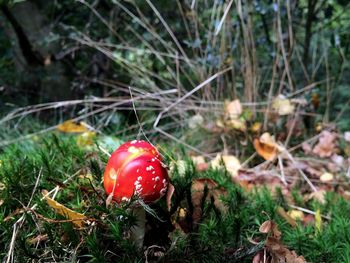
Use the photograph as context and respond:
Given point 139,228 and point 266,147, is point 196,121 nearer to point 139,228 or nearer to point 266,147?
point 266,147

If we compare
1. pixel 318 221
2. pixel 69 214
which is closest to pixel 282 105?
pixel 318 221

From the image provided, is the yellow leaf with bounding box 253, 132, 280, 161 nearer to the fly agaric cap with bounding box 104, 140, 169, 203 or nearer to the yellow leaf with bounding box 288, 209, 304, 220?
the yellow leaf with bounding box 288, 209, 304, 220

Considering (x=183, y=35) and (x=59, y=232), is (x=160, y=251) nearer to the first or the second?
(x=59, y=232)

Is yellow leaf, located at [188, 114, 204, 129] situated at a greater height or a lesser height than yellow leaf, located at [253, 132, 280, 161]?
greater

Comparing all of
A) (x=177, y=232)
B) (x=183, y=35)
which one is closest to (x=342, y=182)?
(x=177, y=232)

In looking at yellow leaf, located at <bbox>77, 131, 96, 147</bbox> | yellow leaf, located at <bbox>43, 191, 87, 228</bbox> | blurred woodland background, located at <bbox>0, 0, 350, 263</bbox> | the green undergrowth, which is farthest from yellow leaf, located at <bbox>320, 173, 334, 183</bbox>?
yellow leaf, located at <bbox>43, 191, 87, 228</bbox>

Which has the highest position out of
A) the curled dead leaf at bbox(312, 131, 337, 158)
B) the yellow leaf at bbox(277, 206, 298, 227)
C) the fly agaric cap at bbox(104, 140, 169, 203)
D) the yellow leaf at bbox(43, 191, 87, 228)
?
the fly agaric cap at bbox(104, 140, 169, 203)

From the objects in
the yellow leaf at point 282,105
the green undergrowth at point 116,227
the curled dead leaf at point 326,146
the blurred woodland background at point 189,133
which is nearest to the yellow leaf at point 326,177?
the blurred woodland background at point 189,133
